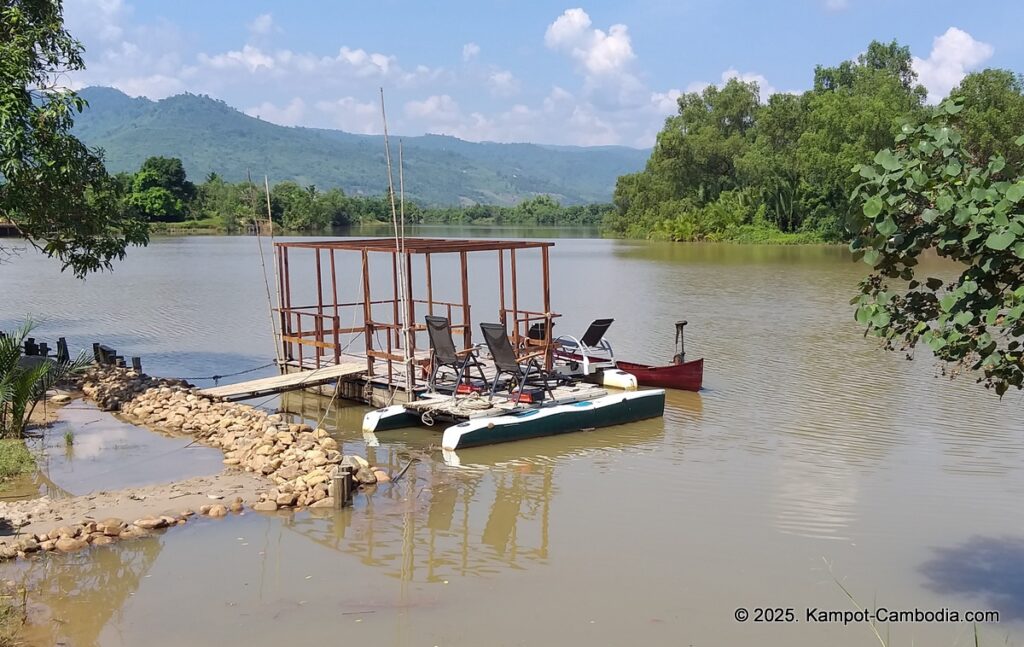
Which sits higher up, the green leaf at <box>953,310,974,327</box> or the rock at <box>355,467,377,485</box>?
the green leaf at <box>953,310,974,327</box>

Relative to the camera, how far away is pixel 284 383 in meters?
14.4

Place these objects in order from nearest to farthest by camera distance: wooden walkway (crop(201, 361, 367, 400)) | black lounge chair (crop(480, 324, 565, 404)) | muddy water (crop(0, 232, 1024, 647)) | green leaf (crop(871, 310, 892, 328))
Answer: green leaf (crop(871, 310, 892, 328)) < muddy water (crop(0, 232, 1024, 647)) < black lounge chair (crop(480, 324, 565, 404)) < wooden walkway (crop(201, 361, 367, 400))

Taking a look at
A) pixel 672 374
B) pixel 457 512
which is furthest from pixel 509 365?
pixel 672 374

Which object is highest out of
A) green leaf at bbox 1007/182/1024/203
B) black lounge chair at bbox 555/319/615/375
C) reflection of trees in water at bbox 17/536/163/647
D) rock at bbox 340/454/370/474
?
green leaf at bbox 1007/182/1024/203

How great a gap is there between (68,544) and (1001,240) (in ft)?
25.2

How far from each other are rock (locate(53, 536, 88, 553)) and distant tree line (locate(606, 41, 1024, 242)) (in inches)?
1817

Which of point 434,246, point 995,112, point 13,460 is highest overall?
point 995,112

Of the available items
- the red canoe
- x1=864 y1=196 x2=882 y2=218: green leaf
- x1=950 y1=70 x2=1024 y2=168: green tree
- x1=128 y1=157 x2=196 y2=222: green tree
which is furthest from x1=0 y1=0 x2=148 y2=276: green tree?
x1=128 y1=157 x2=196 y2=222: green tree

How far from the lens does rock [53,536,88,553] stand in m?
8.38

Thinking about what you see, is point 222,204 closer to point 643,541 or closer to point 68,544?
point 68,544

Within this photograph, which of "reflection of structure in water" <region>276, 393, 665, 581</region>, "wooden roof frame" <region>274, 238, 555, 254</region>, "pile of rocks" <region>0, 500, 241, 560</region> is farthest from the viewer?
"wooden roof frame" <region>274, 238, 555, 254</region>

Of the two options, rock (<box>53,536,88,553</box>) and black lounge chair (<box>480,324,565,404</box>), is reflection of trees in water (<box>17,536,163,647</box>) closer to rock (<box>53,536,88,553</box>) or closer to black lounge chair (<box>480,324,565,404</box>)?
rock (<box>53,536,88,553</box>)

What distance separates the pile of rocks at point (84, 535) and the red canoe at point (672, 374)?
8865mm

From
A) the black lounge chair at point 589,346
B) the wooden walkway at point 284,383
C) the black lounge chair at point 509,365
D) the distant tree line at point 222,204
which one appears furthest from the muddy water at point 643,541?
the distant tree line at point 222,204
